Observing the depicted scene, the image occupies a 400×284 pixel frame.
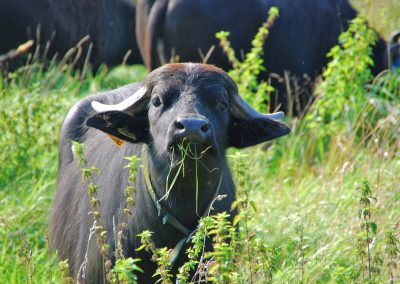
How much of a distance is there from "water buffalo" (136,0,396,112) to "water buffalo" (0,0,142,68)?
156 cm

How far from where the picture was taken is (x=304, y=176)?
706 centimetres

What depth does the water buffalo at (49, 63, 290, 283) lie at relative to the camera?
4.20 meters

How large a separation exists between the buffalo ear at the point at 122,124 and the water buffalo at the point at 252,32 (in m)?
3.43

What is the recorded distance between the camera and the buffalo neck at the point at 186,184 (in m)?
4.30

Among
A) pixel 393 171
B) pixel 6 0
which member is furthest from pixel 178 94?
pixel 6 0

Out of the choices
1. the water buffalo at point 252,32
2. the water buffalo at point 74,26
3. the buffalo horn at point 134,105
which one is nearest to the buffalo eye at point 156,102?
the buffalo horn at point 134,105

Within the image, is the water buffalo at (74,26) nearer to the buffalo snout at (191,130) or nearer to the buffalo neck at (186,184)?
the buffalo neck at (186,184)

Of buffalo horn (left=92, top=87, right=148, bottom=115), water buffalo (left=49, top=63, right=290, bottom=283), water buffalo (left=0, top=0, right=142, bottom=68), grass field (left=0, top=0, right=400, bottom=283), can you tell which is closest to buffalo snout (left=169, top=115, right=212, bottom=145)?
water buffalo (left=49, top=63, right=290, bottom=283)

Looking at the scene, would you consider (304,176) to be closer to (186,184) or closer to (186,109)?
(186,184)

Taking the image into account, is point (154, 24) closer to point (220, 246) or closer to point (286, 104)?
point (286, 104)

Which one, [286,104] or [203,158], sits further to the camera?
[286,104]

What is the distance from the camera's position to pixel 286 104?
27.9 ft

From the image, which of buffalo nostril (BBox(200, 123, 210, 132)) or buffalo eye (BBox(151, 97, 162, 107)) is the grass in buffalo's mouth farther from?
buffalo eye (BBox(151, 97, 162, 107))

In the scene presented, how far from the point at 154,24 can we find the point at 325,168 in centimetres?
253
